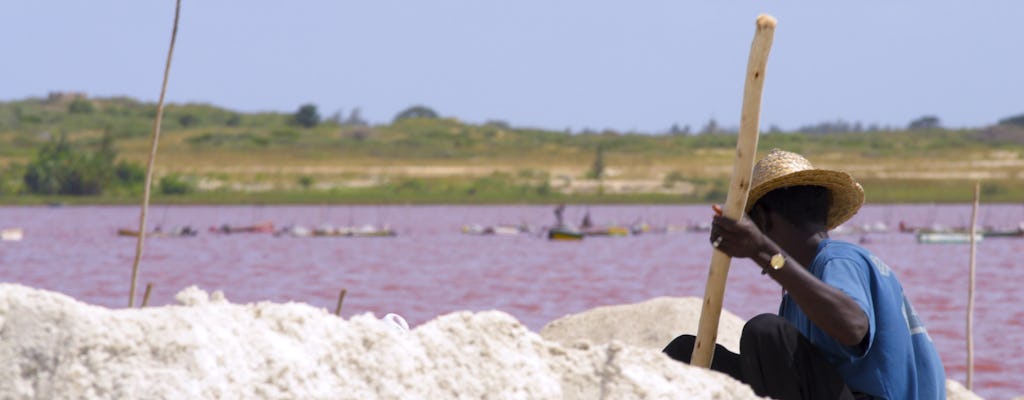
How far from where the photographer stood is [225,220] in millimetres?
70000

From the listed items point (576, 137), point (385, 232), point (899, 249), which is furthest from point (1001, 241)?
point (576, 137)

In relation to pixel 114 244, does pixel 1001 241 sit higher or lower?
higher

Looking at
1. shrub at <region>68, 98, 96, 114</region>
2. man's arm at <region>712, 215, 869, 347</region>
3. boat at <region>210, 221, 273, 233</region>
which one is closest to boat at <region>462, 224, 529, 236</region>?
boat at <region>210, 221, 273, 233</region>

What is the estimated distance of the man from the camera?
10.1 ft

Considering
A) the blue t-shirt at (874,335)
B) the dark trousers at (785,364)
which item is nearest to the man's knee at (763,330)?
the dark trousers at (785,364)

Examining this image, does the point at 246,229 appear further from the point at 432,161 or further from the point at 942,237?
the point at 432,161

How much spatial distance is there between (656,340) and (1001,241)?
134 feet

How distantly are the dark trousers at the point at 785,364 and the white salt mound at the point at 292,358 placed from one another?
32cm

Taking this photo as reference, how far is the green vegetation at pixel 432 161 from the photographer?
258 ft

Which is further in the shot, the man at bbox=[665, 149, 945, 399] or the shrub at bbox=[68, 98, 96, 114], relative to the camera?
the shrub at bbox=[68, 98, 96, 114]

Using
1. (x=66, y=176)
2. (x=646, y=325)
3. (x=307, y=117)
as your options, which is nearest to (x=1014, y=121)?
(x=307, y=117)

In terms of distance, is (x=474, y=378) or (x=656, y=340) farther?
(x=656, y=340)

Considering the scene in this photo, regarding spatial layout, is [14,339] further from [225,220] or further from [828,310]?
[225,220]

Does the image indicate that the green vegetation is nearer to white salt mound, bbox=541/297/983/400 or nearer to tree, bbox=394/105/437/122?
tree, bbox=394/105/437/122
